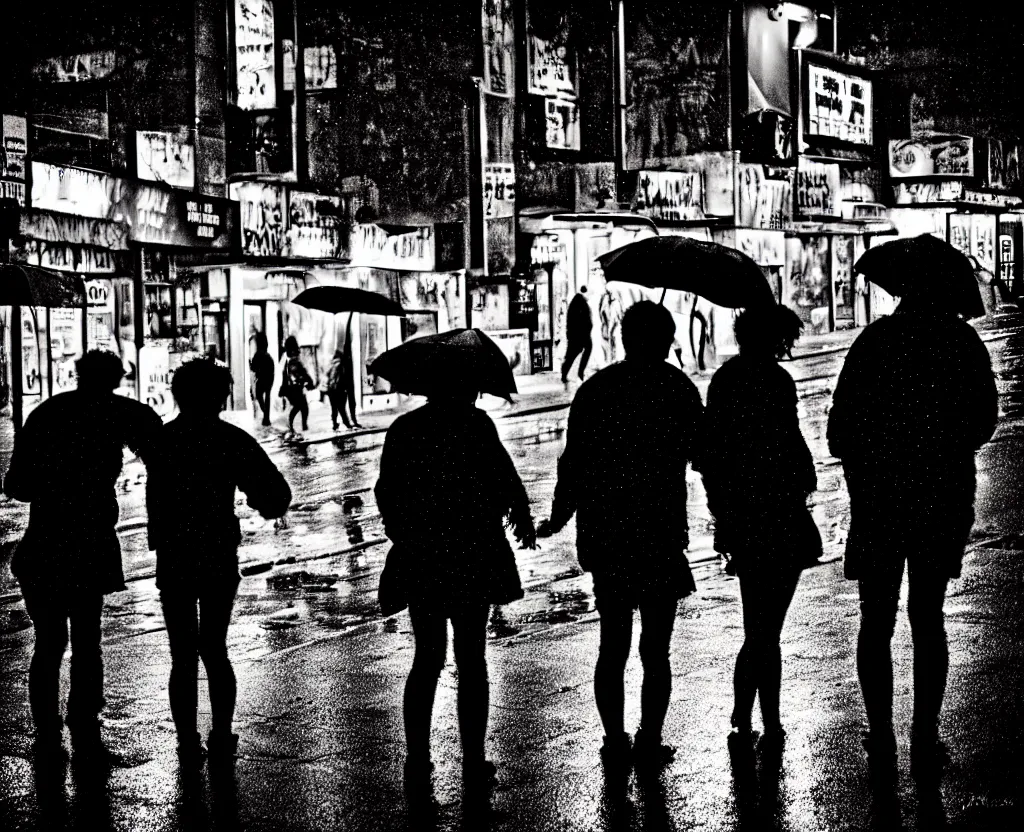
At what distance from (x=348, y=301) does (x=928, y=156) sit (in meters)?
35.2

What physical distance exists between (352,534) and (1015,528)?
20.7 feet

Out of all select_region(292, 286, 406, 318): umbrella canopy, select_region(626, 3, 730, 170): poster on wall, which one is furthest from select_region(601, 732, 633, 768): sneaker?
select_region(626, 3, 730, 170): poster on wall

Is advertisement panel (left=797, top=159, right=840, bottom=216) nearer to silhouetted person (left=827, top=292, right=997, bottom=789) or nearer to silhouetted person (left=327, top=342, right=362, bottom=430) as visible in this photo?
silhouetted person (left=327, top=342, right=362, bottom=430)

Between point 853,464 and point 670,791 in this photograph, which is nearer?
point 670,791

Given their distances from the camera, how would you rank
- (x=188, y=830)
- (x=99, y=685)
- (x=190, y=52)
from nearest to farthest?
(x=188, y=830) → (x=99, y=685) → (x=190, y=52)

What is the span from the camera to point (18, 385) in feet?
61.5

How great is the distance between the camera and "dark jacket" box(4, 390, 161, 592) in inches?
279

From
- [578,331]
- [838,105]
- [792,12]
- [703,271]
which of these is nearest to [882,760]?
A: [703,271]

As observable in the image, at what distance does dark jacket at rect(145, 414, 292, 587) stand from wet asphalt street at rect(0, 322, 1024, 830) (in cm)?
94

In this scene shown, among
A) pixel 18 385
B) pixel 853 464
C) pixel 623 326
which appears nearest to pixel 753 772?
pixel 853 464

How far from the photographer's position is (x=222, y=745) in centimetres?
676

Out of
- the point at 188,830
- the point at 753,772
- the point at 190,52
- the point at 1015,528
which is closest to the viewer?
the point at 188,830

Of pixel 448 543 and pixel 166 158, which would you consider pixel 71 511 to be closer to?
pixel 448 543

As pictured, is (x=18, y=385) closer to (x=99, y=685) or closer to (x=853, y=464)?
(x=99, y=685)
